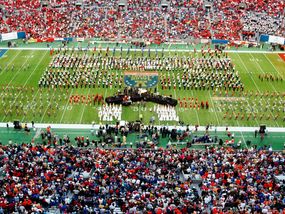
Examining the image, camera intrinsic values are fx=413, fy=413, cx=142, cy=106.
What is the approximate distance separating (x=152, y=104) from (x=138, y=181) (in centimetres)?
1381

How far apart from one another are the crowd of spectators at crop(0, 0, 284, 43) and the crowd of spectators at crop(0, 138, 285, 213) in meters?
28.9

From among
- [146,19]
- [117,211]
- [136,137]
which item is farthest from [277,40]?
[117,211]

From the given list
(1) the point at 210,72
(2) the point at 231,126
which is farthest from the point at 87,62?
(2) the point at 231,126

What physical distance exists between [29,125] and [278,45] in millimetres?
31147

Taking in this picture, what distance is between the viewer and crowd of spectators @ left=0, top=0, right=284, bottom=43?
5094cm

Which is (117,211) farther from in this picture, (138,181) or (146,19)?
(146,19)

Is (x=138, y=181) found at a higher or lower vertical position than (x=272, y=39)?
higher

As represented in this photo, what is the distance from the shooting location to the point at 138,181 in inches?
787

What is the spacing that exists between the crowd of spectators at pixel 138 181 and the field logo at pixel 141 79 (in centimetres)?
1315

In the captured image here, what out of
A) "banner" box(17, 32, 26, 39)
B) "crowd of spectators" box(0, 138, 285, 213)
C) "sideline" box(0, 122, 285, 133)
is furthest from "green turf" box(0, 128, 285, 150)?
"banner" box(17, 32, 26, 39)

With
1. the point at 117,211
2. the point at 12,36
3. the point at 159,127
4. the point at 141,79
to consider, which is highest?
the point at 117,211

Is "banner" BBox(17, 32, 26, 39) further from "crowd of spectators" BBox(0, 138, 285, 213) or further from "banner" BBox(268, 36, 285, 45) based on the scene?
"banner" BBox(268, 36, 285, 45)

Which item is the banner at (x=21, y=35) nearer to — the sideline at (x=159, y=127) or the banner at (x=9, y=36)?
the banner at (x=9, y=36)

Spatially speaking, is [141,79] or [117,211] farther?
[141,79]
